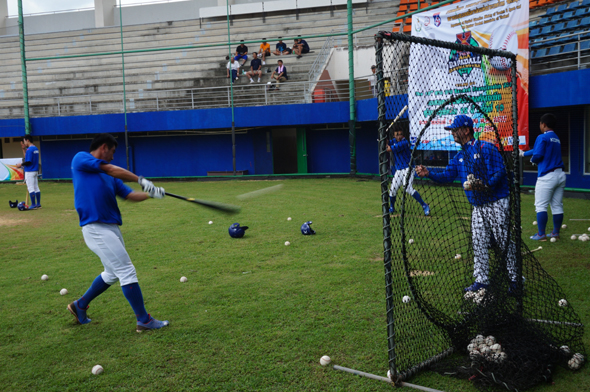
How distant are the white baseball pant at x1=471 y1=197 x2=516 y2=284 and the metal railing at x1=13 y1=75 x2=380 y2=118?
51.4 feet

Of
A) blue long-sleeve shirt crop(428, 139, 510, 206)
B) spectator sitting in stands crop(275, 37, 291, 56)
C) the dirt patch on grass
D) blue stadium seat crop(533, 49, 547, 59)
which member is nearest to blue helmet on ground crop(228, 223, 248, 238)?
blue long-sleeve shirt crop(428, 139, 510, 206)

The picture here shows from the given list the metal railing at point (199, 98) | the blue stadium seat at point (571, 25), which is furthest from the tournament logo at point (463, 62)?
the metal railing at point (199, 98)

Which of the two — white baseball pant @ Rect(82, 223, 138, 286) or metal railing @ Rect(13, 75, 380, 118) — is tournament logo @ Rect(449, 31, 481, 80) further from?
metal railing @ Rect(13, 75, 380, 118)

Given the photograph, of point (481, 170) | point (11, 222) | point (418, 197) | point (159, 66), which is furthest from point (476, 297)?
point (159, 66)

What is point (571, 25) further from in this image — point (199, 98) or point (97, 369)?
point (97, 369)

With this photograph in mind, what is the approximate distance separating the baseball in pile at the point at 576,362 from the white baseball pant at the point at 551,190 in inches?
175

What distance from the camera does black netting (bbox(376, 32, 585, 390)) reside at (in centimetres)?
376

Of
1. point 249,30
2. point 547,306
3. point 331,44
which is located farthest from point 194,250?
point 249,30

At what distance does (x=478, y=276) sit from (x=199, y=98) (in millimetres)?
20817

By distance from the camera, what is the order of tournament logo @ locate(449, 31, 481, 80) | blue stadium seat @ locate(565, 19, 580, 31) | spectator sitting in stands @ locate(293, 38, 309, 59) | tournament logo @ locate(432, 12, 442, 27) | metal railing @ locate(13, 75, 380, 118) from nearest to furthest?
tournament logo @ locate(449, 31, 481, 80)
tournament logo @ locate(432, 12, 442, 27)
blue stadium seat @ locate(565, 19, 580, 31)
metal railing @ locate(13, 75, 380, 118)
spectator sitting in stands @ locate(293, 38, 309, 59)

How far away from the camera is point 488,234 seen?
495 cm

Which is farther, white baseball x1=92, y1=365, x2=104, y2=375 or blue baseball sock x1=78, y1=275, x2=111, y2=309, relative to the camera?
blue baseball sock x1=78, y1=275, x2=111, y2=309

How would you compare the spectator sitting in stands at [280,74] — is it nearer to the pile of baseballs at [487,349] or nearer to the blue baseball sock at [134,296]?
the blue baseball sock at [134,296]

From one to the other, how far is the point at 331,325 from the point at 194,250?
13.0 ft
